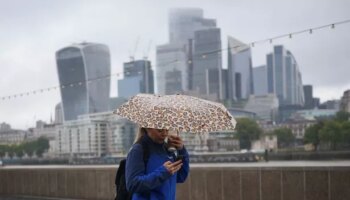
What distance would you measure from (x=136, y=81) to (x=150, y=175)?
16100 cm

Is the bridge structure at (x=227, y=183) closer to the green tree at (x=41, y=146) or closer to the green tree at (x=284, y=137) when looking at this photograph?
the green tree at (x=284, y=137)

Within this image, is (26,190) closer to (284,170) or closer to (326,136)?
(284,170)

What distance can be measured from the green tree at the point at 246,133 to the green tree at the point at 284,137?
414 cm

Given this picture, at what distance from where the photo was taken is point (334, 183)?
8.72 meters

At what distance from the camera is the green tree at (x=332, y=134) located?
83.2 m

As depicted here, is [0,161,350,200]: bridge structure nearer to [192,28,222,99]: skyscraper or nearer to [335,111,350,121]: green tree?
[335,111,350,121]: green tree

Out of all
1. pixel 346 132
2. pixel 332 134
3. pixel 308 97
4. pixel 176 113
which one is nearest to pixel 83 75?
pixel 308 97

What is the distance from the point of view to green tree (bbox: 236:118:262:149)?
374 feet

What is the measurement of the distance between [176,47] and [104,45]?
83.1 ft

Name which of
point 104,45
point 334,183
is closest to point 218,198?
point 334,183

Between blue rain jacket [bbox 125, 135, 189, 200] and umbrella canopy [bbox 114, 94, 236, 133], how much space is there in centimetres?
17

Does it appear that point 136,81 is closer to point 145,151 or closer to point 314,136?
point 314,136

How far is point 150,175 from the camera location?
12.5 feet

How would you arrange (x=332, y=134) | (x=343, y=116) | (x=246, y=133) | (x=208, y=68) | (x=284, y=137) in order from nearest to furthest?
(x=332, y=134), (x=343, y=116), (x=246, y=133), (x=284, y=137), (x=208, y=68)
